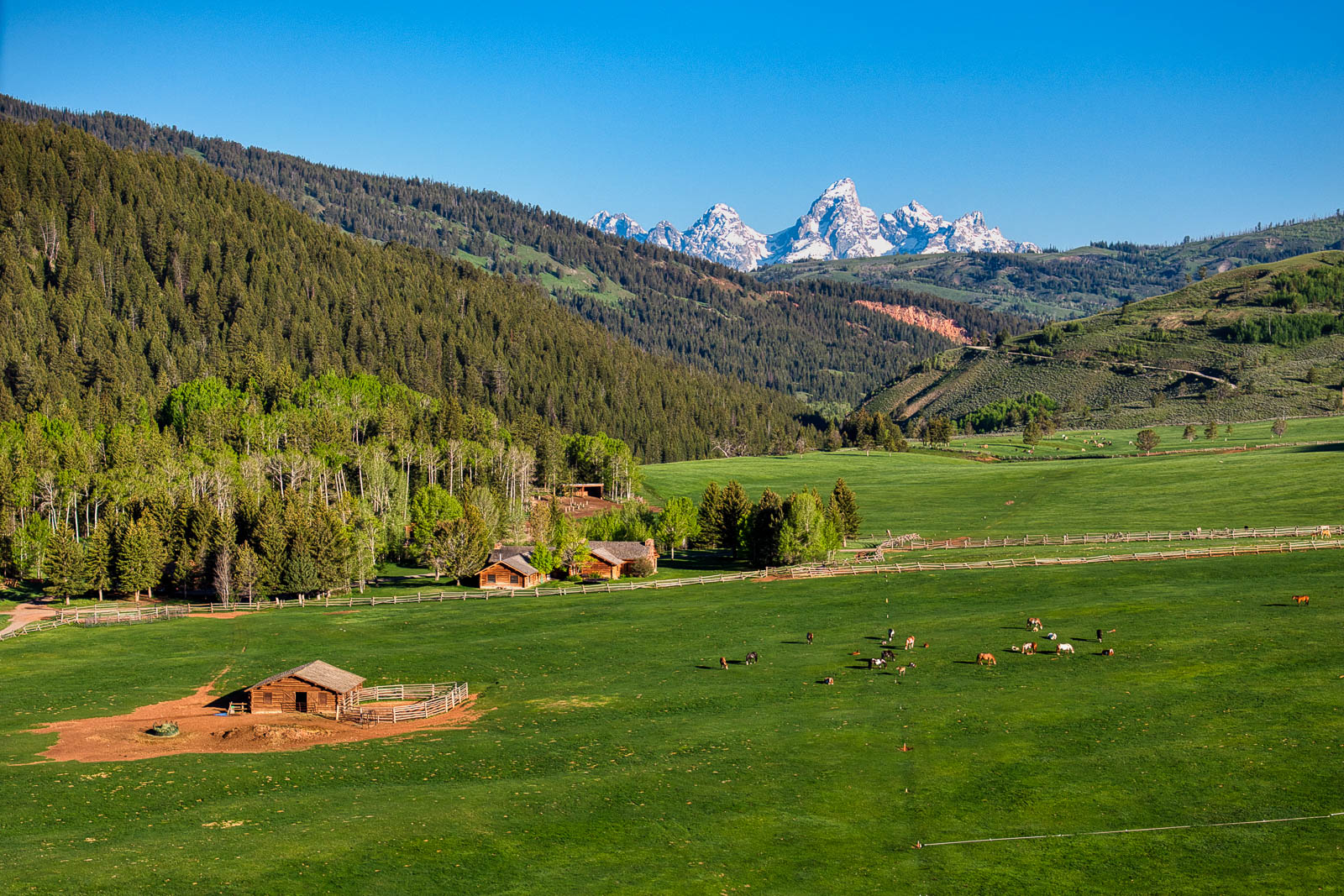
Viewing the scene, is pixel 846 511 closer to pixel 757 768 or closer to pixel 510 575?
pixel 510 575

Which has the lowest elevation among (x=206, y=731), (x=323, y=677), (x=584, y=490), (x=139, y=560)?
(x=206, y=731)

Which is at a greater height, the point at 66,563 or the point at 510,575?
the point at 66,563

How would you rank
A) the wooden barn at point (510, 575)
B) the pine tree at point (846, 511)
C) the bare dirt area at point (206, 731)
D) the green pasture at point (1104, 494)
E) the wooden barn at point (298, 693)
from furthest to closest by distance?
1. the pine tree at point (846, 511)
2. the green pasture at point (1104, 494)
3. the wooden barn at point (510, 575)
4. the wooden barn at point (298, 693)
5. the bare dirt area at point (206, 731)

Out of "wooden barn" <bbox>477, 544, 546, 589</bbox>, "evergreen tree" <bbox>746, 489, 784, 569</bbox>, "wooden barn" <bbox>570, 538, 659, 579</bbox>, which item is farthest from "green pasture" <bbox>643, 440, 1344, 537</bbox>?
"wooden barn" <bbox>477, 544, 546, 589</bbox>

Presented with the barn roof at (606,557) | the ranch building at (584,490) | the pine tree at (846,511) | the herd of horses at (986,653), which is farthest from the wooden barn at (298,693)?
the ranch building at (584,490)

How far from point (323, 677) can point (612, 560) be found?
180ft

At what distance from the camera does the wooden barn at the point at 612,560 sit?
403 ft

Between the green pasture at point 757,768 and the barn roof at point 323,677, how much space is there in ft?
18.8

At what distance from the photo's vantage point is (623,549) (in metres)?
126

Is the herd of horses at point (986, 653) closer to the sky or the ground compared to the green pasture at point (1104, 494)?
closer to the ground

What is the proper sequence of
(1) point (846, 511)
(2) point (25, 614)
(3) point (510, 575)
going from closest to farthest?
(2) point (25, 614), (3) point (510, 575), (1) point (846, 511)

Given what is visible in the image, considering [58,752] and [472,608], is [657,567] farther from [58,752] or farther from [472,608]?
[58,752]

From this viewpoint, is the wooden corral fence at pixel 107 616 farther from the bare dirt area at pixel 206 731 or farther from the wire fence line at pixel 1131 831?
the wire fence line at pixel 1131 831

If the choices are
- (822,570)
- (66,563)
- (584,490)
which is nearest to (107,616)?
(66,563)
